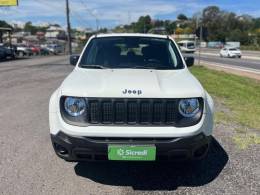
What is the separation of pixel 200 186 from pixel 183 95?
1.13m

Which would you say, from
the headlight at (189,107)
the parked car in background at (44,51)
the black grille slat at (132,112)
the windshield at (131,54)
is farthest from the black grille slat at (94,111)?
the parked car in background at (44,51)

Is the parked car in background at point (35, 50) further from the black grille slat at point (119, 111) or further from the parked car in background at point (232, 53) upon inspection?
the black grille slat at point (119, 111)

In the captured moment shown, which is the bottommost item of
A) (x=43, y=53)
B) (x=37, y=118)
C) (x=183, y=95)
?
(x=43, y=53)

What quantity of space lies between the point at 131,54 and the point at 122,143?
2.04m

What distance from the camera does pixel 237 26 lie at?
120m

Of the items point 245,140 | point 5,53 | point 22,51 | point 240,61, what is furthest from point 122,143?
point 22,51

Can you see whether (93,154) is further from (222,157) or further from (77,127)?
(222,157)

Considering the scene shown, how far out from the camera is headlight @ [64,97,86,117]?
4055mm

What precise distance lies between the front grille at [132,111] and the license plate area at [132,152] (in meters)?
0.27

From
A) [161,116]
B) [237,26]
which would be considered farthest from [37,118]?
[237,26]

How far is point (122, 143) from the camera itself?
154 inches

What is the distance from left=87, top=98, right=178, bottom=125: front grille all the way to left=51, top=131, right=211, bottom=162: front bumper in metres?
0.20

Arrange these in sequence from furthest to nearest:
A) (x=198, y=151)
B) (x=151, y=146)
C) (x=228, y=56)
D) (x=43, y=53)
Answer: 1. (x=43, y=53)
2. (x=228, y=56)
3. (x=198, y=151)
4. (x=151, y=146)

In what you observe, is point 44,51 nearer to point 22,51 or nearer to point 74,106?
point 22,51
